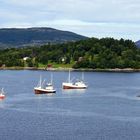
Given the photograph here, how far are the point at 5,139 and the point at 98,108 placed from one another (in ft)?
144

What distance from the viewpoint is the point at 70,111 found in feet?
389

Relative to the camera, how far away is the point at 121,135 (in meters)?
89.1

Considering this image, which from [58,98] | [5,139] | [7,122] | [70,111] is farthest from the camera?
[58,98]

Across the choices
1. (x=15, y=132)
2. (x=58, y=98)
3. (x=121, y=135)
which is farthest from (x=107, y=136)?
(x=58, y=98)

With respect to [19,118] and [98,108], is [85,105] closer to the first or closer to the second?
[98,108]

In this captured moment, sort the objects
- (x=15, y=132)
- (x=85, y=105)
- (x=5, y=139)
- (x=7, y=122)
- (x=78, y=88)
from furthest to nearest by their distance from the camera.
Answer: (x=78, y=88) → (x=85, y=105) → (x=7, y=122) → (x=15, y=132) → (x=5, y=139)

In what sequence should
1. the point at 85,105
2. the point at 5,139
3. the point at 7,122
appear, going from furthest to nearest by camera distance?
the point at 85,105, the point at 7,122, the point at 5,139

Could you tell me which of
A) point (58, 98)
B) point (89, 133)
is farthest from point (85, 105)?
point (89, 133)

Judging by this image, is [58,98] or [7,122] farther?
[58,98]

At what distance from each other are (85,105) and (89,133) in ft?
133

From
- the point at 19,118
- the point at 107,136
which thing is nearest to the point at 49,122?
the point at 19,118

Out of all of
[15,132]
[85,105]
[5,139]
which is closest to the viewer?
[5,139]

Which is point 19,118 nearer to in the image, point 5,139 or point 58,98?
point 5,139

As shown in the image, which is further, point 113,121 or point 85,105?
point 85,105
